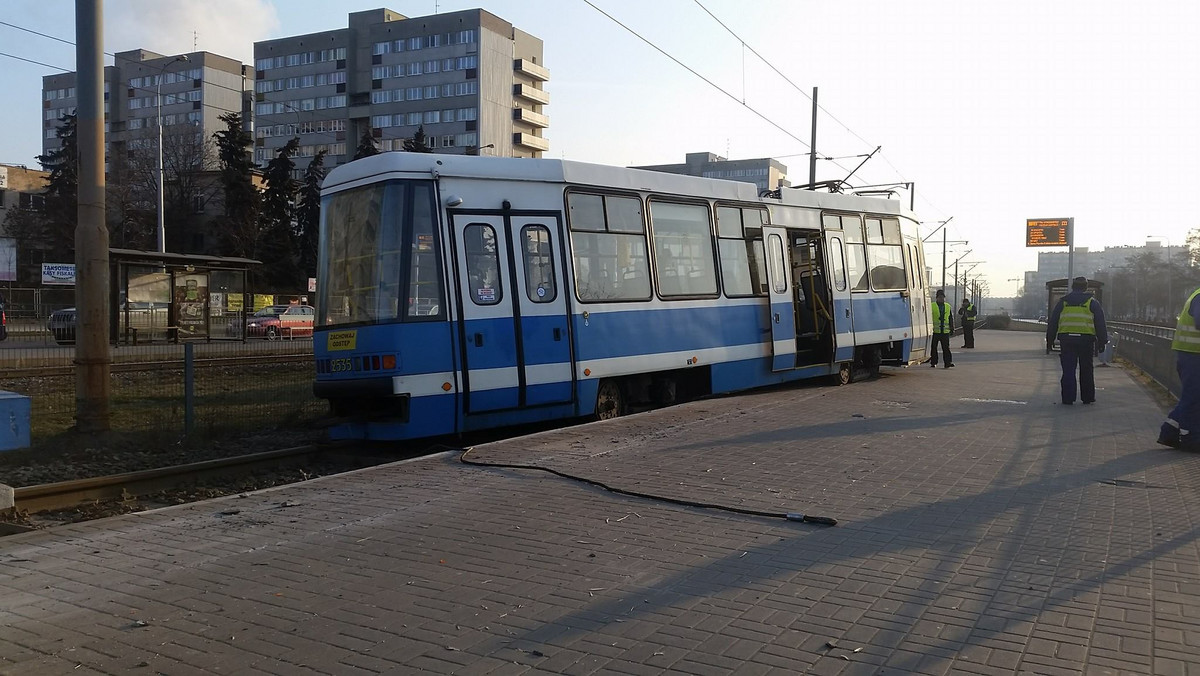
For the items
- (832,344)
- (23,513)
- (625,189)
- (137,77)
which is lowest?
(23,513)

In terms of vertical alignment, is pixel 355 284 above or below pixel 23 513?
above

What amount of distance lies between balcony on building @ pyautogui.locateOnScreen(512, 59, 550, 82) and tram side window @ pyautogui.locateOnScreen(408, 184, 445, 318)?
8621 centimetres

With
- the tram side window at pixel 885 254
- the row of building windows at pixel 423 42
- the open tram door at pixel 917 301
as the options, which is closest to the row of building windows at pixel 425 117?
the row of building windows at pixel 423 42

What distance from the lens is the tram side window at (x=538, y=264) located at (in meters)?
10.8

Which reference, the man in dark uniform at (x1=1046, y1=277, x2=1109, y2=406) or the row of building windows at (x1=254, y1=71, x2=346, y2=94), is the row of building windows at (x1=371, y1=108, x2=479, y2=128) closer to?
the row of building windows at (x1=254, y1=71, x2=346, y2=94)

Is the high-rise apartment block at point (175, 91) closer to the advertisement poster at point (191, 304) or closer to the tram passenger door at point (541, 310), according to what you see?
the advertisement poster at point (191, 304)

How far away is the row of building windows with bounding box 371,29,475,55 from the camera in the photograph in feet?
283

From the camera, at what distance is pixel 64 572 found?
5570 mm

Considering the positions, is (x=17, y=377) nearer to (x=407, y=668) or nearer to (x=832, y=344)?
(x=832, y=344)

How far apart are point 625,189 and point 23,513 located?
7.55 metres

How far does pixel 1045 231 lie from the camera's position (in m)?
60.2

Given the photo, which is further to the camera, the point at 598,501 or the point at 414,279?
the point at 414,279

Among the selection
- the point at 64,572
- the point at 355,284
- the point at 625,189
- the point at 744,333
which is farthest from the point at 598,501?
the point at 744,333

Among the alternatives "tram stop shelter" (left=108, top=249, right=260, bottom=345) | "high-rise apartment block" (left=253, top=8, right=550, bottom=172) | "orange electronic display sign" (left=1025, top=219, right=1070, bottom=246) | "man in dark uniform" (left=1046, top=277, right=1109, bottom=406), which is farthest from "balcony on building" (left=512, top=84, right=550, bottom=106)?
"man in dark uniform" (left=1046, top=277, right=1109, bottom=406)
